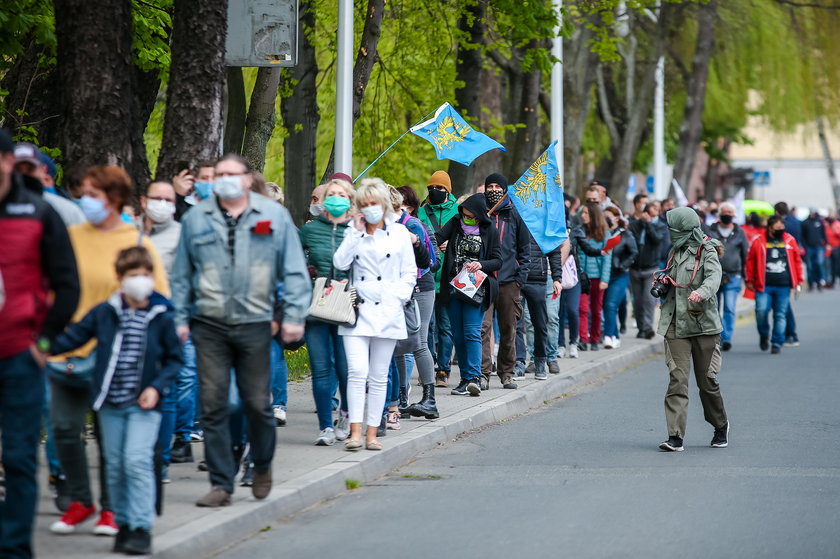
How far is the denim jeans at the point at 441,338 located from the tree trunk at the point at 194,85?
9.78 feet

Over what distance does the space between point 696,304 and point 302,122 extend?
10.7 meters

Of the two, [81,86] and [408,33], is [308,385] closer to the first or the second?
[81,86]

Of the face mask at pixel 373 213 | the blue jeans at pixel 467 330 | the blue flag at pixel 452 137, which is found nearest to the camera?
the face mask at pixel 373 213

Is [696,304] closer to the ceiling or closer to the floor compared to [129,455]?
closer to the ceiling

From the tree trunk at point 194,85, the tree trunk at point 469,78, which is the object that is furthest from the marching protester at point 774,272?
the tree trunk at point 194,85

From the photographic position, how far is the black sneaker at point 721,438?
11.0 metres

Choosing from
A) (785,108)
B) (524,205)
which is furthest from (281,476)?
(785,108)

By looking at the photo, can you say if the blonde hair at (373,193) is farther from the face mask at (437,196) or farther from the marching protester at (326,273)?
the face mask at (437,196)

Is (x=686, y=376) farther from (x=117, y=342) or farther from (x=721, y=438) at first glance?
(x=117, y=342)

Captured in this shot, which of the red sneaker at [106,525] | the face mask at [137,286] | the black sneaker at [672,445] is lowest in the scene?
the black sneaker at [672,445]

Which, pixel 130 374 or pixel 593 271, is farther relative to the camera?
pixel 593 271

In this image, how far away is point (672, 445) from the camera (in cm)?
1079

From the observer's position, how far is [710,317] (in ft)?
35.6

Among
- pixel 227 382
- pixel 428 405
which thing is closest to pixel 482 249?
pixel 428 405
